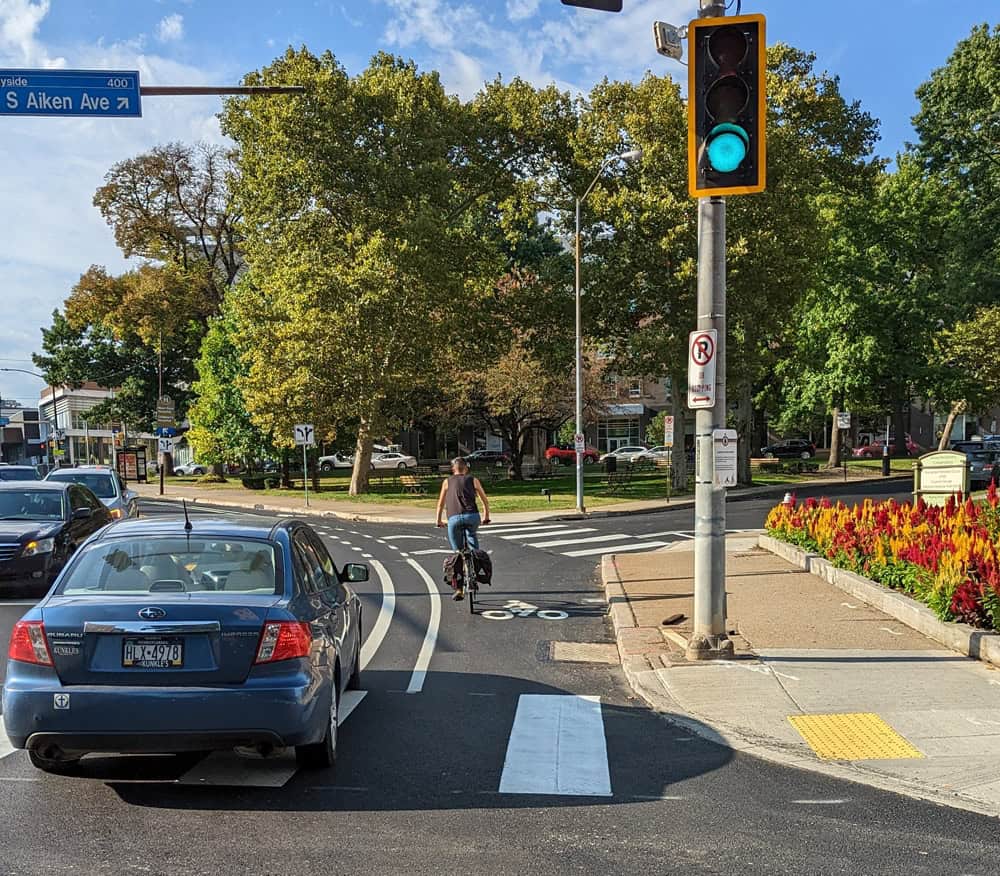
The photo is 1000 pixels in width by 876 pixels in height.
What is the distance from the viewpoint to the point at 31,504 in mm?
13609

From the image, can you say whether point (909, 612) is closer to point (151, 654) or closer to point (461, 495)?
point (461, 495)

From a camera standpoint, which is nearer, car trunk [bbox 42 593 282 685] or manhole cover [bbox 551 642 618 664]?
car trunk [bbox 42 593 282 685]

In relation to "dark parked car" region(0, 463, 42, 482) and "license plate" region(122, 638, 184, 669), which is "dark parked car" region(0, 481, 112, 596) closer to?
"license plate" region(122, 638, 184, 669)

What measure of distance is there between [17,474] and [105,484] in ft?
38.7

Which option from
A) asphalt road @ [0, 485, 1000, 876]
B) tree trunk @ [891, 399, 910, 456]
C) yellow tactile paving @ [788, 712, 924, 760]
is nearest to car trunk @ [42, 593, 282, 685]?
asphalt road @ [0, 485, 1000, 876]

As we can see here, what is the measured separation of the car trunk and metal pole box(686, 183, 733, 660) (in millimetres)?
4504

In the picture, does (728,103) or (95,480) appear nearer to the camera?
(728,103)

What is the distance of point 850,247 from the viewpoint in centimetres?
4638

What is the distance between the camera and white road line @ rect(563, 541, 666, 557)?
18.3 meters

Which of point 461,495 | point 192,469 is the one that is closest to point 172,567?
point 461,495

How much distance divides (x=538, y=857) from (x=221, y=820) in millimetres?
1621

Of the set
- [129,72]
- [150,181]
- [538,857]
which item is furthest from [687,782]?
[150,181]

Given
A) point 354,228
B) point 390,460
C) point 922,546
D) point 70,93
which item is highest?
point 354,228

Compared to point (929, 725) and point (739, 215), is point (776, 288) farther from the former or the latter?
point (929, 725)
